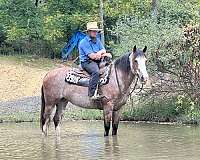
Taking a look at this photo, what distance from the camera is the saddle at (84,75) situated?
1283cm

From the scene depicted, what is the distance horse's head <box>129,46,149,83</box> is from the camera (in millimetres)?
11945

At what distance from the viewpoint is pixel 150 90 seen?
53.6 ft

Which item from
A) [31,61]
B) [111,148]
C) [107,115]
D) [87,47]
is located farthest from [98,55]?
[31,61]

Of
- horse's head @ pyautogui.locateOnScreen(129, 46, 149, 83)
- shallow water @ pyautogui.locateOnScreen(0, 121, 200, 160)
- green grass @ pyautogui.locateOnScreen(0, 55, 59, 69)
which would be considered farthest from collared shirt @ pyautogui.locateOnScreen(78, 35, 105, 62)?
green grass @ pyautogui.locateOnScreen(0, 55, 59, 69)

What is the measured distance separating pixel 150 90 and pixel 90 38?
4006 millimetres

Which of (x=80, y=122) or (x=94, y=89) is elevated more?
(x=94, y=89)

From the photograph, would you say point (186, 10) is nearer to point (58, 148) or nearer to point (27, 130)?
point (27, 130)

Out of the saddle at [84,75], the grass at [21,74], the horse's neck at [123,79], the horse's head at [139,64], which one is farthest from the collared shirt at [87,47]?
the grass at [21,74]

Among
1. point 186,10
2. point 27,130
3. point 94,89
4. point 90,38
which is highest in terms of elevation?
point 186,10

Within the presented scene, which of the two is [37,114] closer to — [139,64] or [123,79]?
[123,79]

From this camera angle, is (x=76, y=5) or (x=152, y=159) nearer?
(x=152, y=159)

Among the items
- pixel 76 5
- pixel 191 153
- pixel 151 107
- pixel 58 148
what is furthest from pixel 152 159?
pixel 76 5

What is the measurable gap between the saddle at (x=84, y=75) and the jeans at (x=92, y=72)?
0.15m

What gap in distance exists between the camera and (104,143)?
452 inches
